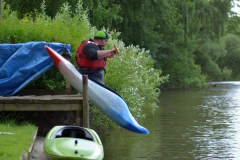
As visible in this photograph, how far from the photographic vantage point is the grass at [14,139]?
889cm

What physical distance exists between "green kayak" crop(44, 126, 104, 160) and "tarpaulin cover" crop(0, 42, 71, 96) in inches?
117

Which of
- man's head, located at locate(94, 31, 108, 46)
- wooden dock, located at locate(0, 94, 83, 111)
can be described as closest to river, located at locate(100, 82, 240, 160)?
wooden dock, located at locate(0, 94, 83, 111)

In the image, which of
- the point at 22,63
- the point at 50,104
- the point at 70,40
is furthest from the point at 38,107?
the point at 70,40

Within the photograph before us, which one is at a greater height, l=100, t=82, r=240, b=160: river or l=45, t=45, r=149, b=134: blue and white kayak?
l=45, t=45, r=149, b=134: blue and white kayak

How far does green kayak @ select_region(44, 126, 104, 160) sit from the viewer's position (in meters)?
9.13

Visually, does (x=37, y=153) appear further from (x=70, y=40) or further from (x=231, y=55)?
(x=231, y=55)

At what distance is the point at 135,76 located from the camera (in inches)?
730

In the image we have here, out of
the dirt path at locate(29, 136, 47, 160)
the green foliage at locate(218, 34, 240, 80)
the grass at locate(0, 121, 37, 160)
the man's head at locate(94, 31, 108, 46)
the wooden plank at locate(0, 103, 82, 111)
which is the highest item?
the man's head at locate(94, 31, 108, 46)

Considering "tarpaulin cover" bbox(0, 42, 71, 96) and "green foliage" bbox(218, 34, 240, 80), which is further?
"green foliage" bbox(218, 34, 240, 80)

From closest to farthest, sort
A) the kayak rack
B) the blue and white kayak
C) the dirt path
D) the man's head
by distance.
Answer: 1. the dirt path
2. the kayak rack
3. the man's head
4. the blue and white kayak

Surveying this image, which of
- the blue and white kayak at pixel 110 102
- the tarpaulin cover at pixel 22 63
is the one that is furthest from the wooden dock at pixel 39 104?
the tarpaulin cover at pixel 22 63

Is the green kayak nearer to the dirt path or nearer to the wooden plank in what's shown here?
the dirt path

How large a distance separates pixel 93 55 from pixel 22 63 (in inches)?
83.7

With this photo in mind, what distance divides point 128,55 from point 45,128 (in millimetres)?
5923
